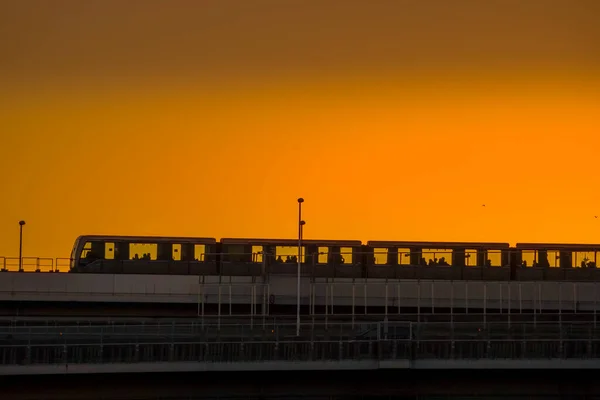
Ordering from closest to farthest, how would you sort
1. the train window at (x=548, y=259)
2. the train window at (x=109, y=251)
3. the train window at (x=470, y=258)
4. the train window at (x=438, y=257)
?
1. the train window at (x=470, y=258)
2. the train window at (x=438, y=257)
3. the train window at (x=548, y=259)
4. the train window at (x=109, y=251)

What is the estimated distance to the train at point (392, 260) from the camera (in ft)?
268

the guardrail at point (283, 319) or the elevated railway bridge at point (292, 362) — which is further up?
the guardrail at point (283, 319)

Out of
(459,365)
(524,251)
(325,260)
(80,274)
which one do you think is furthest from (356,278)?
(459,365)

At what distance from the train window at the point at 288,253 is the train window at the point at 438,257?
710 cm

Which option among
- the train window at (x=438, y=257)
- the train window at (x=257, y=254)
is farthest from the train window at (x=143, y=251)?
the train window at (x=438, y=257)

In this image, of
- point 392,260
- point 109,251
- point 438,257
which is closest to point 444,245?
point 438,257

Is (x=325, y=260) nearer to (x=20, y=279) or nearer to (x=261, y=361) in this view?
(x=20, y=279)

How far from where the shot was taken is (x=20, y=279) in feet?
278

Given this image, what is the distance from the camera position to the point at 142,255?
84.5 meters

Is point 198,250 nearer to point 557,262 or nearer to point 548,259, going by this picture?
→ point 548,259

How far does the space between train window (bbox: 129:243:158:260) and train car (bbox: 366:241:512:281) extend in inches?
502

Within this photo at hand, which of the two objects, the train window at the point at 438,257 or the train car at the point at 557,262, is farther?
the train window at the point at 438,257

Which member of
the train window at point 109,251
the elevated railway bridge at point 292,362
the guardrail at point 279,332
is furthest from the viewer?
the train window at point 109,251

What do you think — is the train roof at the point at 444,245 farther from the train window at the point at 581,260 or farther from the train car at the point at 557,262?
the train window at the point at 581,260
